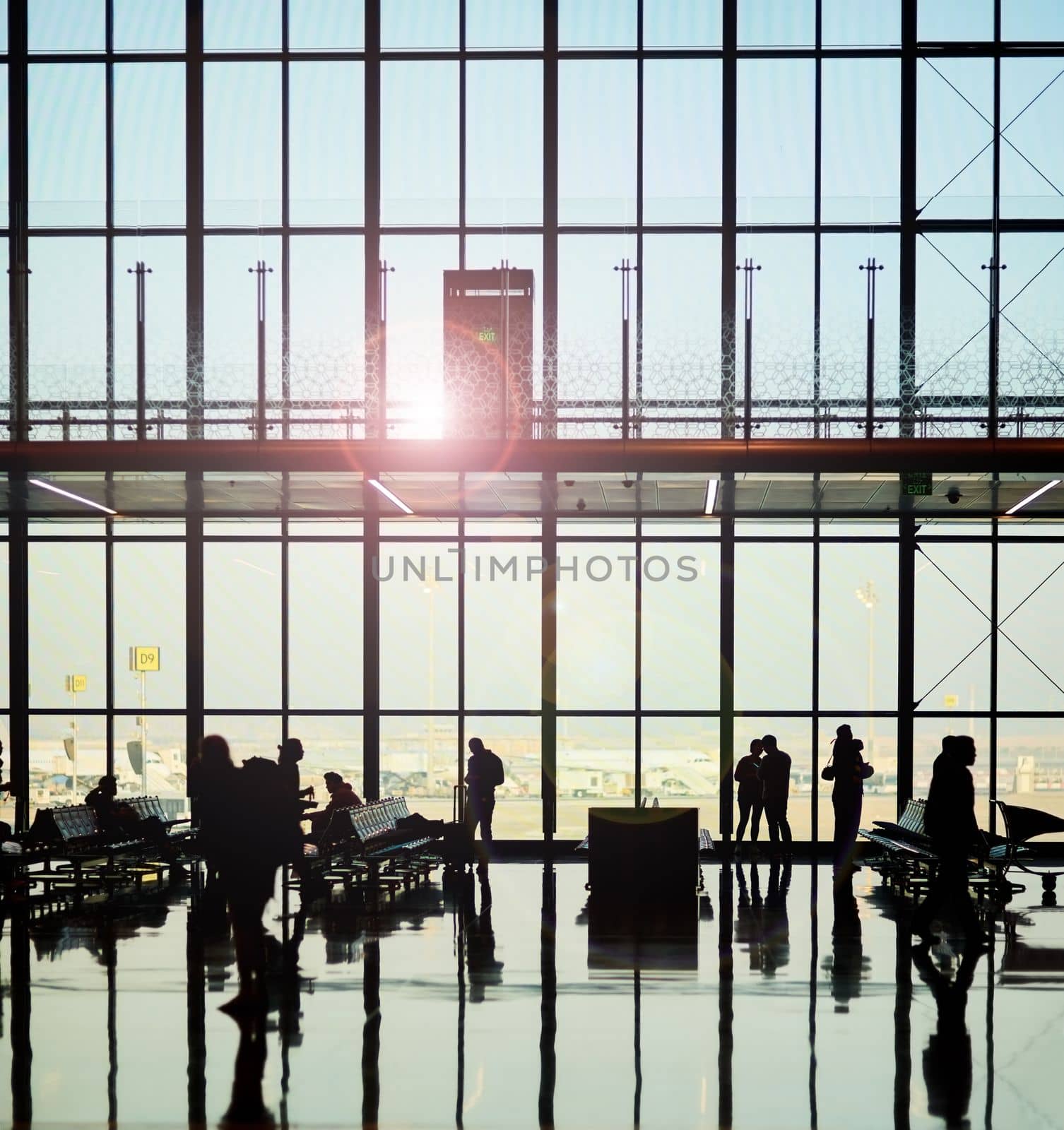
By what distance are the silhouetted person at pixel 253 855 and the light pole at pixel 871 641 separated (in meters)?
10.8

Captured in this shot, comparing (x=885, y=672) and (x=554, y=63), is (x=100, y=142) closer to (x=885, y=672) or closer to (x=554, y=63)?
(x=554, y=63)

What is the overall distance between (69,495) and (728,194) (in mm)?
9183

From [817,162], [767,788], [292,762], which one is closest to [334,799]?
[292,762]

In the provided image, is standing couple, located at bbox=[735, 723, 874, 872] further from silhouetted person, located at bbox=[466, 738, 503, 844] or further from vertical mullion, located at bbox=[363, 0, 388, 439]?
vertical mullion, located at bbox=[363, 0, 388, 439]

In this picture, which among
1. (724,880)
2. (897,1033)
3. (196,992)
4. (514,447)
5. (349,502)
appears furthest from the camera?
(349,502)

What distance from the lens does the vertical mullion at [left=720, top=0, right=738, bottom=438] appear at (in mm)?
16797

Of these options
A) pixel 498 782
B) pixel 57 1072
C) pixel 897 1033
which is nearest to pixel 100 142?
pixel 498 782

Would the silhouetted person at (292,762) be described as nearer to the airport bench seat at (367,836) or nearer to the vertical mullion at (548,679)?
the airport bench seat at (367,836)

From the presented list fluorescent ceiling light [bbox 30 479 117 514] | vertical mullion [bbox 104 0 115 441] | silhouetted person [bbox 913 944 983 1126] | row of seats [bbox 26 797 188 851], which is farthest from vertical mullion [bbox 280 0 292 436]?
silhouetted person [bbox 913 944 983 1126]

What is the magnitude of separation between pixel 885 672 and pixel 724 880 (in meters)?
4.26

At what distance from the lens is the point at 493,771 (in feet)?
48.7

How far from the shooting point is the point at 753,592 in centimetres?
1716

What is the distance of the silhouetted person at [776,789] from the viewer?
49.8 ft

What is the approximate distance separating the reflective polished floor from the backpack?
9.75ft
